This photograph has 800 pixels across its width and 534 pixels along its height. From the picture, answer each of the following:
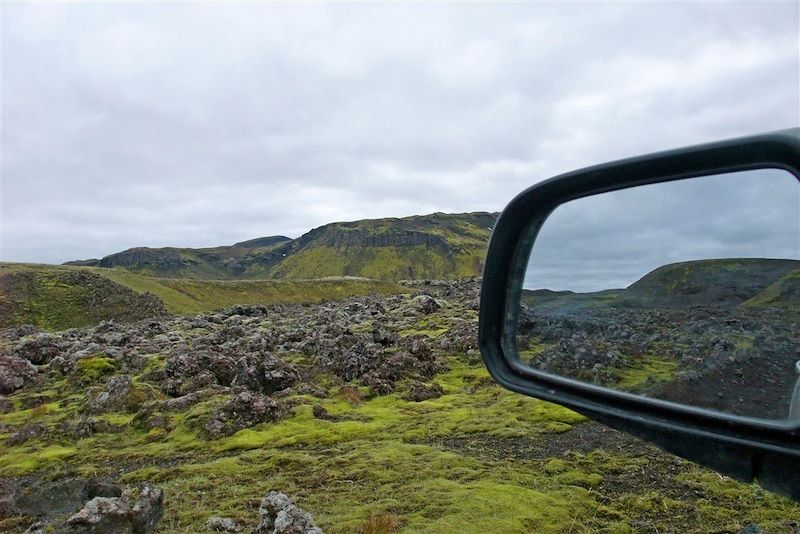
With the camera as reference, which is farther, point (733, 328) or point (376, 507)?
point (376, 507)

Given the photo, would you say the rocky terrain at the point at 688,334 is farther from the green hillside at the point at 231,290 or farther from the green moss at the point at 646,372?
the green hillside at the point at 231,290

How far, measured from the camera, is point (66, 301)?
7744 centimetres

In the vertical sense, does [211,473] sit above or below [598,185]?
below

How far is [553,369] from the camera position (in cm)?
384

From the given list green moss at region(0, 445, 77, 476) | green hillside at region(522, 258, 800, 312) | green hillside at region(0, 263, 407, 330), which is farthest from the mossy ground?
green hillside at region(0, 263, 407, 330)

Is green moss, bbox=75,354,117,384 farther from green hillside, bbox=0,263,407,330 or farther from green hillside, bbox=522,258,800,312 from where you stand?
green hillside, bbox=0,263,407,330

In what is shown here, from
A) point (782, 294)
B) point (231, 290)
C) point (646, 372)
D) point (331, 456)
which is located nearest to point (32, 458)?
point (331, 456)

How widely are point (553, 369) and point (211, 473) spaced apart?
9322mm

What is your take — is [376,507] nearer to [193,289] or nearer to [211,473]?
[211,473]

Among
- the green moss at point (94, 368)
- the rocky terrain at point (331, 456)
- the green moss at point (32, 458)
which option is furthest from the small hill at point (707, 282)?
the green moss at point (94, 368)

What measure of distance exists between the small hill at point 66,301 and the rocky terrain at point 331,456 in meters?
54.9

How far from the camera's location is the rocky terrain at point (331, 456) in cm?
750

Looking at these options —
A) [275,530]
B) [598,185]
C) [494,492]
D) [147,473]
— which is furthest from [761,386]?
[147,473]

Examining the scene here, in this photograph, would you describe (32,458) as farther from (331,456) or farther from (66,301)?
(66,301)
